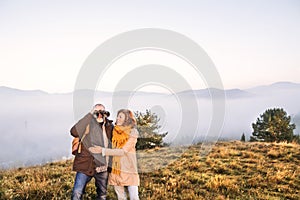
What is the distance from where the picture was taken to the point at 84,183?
6652 mm

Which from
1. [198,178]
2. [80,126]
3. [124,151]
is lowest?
[198,178]

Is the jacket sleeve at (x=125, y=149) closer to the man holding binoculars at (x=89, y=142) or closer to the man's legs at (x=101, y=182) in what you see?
the man holding binoculars at (x=89, y=142)

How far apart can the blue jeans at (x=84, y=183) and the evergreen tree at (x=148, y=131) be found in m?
10.0

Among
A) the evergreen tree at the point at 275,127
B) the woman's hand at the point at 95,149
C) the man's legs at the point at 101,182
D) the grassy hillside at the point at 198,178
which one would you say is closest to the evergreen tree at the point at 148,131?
the grassy hillside at the point at 198,178

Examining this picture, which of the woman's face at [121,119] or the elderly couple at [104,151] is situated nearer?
the elderly couple at [104,151]

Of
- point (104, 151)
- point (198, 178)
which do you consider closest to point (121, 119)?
point (104, 151)

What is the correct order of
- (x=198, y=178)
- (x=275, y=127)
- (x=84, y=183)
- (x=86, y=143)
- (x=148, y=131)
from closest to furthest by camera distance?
(x=86, y=143) < (x=84, y=183) < (x=198, y=178) < (x=148, y=131) < (x=275, y=127)

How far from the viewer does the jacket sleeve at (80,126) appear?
640cm

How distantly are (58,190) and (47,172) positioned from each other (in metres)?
2.78

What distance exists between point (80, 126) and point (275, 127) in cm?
3274

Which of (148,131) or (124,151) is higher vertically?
(124,151)

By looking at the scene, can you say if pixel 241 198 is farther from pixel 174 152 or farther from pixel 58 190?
pixel 174 152

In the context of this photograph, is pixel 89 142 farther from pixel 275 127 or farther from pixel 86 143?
pixel 275 127

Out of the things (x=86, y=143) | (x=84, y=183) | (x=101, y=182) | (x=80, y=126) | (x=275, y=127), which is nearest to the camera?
(x=80, y=126)
